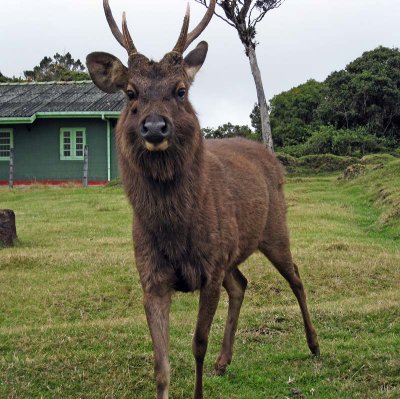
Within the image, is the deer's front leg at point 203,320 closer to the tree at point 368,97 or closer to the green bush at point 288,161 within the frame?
the green bush at point 288,161

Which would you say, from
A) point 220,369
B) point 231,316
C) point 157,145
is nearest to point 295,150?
point 231,316

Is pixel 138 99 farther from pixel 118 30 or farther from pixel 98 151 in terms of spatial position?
A: pixel 98 151

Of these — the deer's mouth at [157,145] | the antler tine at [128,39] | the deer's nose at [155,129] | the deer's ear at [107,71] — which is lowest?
the deer's mouth at [157,145]

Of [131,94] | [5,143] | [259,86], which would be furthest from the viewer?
[5,143]

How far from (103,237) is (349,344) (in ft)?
26.4

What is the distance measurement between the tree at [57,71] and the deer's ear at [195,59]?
34093 millimetres

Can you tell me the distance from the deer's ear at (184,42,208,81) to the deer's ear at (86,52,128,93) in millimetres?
478

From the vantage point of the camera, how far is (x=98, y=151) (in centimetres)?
2723

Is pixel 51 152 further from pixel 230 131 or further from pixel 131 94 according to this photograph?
pixel 131 94

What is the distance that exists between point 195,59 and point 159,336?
79.2 inches

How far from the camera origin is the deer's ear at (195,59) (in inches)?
206

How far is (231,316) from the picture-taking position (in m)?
6.38

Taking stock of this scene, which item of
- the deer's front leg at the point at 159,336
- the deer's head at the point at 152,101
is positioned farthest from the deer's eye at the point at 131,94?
Answer: the deer's front leg at the point at 159,336

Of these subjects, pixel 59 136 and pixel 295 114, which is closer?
pixel 59 136
